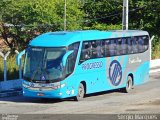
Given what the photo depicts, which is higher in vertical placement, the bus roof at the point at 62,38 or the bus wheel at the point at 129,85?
the bus roof at the point at 62,38

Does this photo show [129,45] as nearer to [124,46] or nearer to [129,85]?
[124,46]

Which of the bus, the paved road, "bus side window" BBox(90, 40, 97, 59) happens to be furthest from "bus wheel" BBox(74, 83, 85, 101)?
"bus side window" BBox(90, 40, 97, 59)

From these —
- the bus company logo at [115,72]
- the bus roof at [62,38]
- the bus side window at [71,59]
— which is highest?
the bus roof at [62,38]

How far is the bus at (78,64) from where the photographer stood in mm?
21656

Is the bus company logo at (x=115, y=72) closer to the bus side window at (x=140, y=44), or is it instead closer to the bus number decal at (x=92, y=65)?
the bus number decal at (x=92, y=65)

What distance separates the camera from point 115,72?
25094mm

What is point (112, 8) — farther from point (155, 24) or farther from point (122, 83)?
point (122, 83)

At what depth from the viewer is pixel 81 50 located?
22.6 m

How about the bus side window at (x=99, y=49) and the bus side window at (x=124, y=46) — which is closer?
the bus side window at (x=99, y=49)

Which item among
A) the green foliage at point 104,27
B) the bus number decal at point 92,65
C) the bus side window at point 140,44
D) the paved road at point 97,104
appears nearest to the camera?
the paved road at point 97,104

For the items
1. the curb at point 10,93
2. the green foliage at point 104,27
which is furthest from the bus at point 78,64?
the green foliage at point 104,27

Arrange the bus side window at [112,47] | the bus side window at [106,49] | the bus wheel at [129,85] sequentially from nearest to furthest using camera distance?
the bus side window at [106,49]
the bus side window at [112,47]
the bus wheel at [129,85]

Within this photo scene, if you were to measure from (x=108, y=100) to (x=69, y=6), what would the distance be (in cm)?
2393

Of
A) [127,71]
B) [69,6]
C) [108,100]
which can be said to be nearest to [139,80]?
[127,71]
